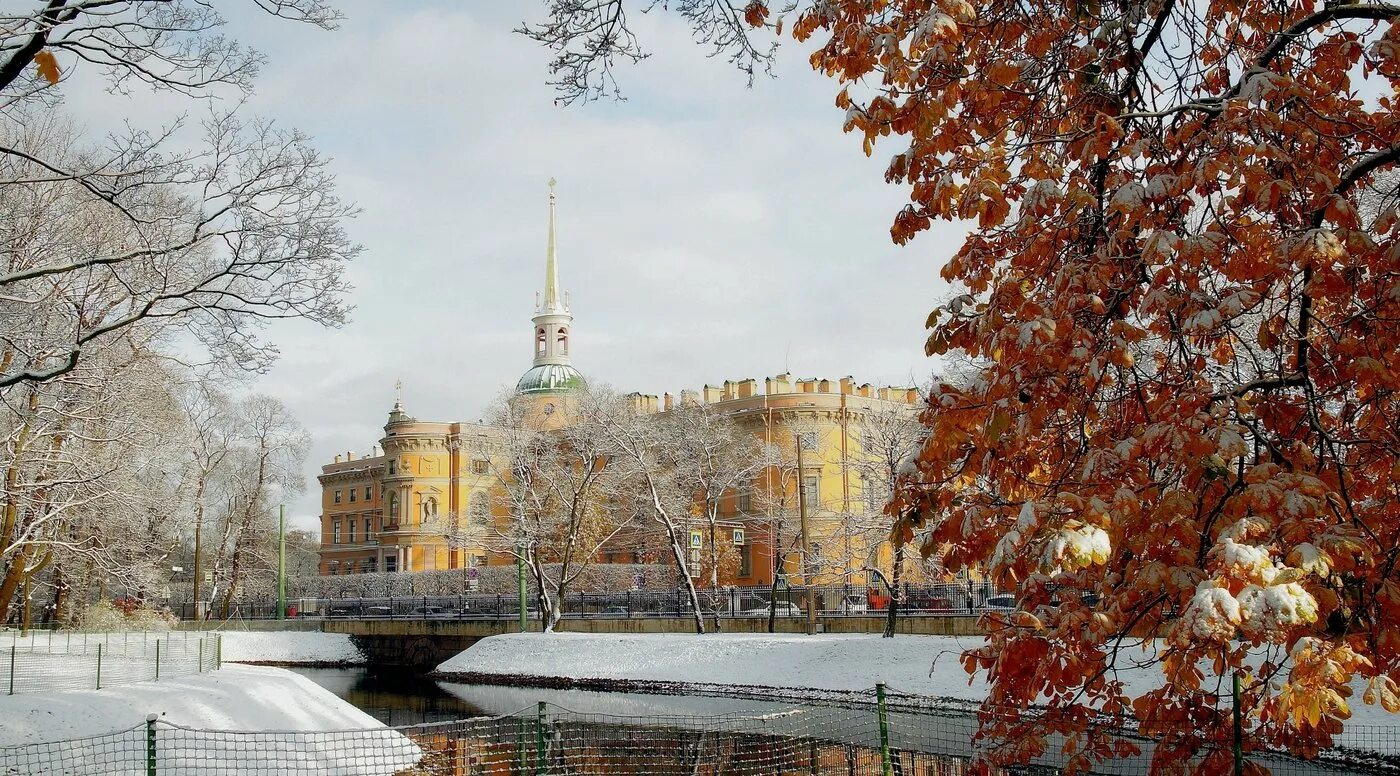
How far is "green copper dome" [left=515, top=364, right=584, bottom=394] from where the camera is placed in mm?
79688

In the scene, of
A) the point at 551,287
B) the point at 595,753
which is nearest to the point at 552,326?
the point at 551,287

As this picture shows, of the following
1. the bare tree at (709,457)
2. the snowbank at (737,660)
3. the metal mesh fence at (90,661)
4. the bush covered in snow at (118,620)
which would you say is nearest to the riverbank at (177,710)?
the metal mesh fence at (90,661)

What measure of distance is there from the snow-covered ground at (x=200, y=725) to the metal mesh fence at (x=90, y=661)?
3049mm

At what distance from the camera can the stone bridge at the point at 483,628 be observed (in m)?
30.3

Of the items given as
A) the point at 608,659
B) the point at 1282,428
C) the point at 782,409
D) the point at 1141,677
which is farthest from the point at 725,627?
the point at 1282,428

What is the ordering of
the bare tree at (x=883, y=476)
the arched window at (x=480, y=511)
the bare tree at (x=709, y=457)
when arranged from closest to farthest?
the bare tree at (x=883, y=476), the bare tree at (x=709, y=457), the arched window at (x=480, y=511)

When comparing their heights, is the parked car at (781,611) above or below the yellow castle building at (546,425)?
below

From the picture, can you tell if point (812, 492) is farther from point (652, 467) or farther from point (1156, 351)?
point (1156, 351)

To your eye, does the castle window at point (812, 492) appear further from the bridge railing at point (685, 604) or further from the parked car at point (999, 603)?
the parked car at point (999, 603)

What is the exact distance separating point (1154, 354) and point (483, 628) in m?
39.2

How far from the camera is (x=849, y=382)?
63.1m

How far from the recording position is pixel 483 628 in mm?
42281

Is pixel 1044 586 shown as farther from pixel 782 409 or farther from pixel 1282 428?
pixel 782 409

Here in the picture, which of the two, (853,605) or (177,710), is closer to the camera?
(177,710)
